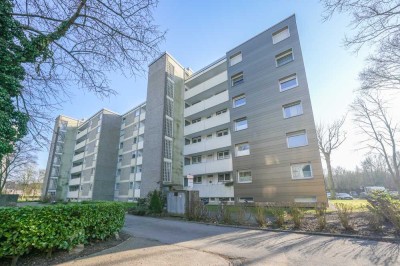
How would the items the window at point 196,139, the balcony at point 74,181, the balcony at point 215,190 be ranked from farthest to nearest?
the balcony at point 74,181, the window at point 196,139, the balcony at point 215,190

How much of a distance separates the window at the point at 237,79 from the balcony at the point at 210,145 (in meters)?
6.17

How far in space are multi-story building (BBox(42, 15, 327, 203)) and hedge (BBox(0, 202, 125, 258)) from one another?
7.35m

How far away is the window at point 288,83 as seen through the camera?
19406mm

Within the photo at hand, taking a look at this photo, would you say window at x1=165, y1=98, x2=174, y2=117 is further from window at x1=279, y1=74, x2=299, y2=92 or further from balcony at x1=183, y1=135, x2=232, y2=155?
window at x1=279, y1=74, x2=299, y2=92

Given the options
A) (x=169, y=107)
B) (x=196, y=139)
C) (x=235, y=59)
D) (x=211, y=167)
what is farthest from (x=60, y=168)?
(x=235, y=59)

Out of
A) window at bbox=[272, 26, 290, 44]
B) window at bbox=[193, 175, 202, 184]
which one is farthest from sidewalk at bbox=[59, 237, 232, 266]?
window at bbox=[272, 26, 290, 44]

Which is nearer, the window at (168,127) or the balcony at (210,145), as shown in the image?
the balcony at (210,145)

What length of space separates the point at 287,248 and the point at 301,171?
470 inches

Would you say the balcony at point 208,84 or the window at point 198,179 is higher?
the balcony at point 208,84

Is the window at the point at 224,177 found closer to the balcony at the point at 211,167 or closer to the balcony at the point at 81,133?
the balcony at the point at 211,167

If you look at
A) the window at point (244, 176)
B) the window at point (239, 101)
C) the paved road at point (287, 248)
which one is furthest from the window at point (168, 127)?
the paved road at point (287, 248)

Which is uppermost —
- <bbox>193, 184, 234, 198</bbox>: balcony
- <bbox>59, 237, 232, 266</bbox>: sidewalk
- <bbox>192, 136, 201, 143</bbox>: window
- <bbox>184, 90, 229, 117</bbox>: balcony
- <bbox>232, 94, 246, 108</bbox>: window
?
<bbox>184, 90, 229, 117</bbox>: balcony

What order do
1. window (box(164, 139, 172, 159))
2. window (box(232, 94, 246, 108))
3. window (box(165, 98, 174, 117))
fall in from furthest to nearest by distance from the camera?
window (box(165, 98, 174, 117)), window (box(164, 139, 172, 159)), window (box(232, 94, 246, 108))

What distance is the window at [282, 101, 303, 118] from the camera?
18.5 m
